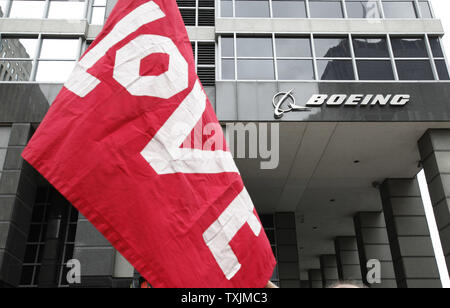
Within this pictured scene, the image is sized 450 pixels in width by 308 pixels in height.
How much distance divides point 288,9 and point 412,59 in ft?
17.0

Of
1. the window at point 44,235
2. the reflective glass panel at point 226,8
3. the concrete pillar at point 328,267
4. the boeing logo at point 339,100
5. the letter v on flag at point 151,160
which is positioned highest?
the reflective glass panel at point 226,8

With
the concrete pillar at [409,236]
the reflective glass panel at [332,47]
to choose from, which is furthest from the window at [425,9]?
the concrete pillar at [409,236]

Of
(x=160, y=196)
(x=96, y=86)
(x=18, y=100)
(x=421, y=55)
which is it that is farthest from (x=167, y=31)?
(x=421, y=55)

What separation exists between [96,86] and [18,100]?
42.0ft

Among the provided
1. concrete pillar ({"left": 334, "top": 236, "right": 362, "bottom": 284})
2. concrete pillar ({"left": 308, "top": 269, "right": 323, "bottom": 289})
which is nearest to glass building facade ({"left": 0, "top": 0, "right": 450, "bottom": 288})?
concrete pillar ({"left": 334, "top": 236, "right": 362, "bottom": 284})

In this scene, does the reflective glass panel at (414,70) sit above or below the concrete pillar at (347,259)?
above

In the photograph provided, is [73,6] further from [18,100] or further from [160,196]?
[160,196]

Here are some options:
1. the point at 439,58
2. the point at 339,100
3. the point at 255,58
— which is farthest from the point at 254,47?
the point at 439,58

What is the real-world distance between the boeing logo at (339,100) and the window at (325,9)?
390 centimetres

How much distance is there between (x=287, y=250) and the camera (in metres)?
21.0

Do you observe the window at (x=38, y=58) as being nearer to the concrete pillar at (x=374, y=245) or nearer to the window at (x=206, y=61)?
the window at (x=206, y=61)

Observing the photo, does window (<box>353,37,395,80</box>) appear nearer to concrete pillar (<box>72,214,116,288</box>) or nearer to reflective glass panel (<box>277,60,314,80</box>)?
reflective glass panel (<box>277,60,314,80</box>)

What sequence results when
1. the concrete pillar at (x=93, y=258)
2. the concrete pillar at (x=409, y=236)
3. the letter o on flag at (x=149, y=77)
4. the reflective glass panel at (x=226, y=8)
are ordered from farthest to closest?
the reflective glass panel at (x=226, y=8) → the concrete pillar at (x=409, y=236) → the concrete pillar at (x=93, y=258) → the letter o on flag at (x=149, y=77)

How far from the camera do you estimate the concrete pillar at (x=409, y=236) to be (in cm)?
1591
